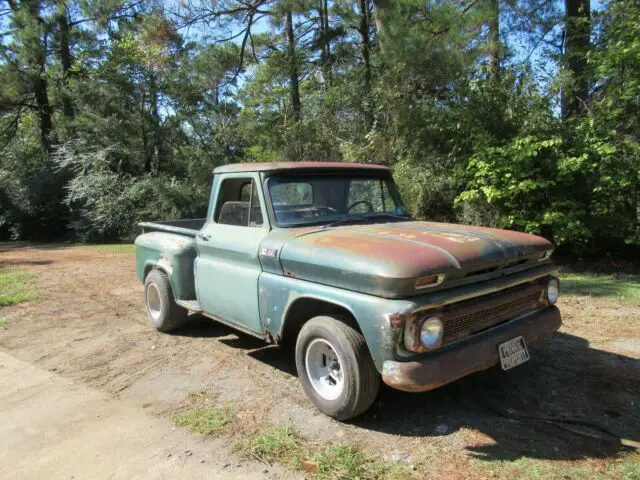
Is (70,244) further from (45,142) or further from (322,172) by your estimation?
(322,172)

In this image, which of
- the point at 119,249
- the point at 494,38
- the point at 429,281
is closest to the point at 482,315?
the point at 429,281

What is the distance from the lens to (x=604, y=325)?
17.9ft

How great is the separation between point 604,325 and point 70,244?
17.7m

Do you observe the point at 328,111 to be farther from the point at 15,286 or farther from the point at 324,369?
the point at 324,369

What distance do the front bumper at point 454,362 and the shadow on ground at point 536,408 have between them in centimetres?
47

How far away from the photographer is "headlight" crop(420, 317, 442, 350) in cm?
303

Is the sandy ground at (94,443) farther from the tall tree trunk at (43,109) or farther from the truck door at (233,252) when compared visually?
the tall tree trunk at (43,109)

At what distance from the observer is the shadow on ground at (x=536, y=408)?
122 inches

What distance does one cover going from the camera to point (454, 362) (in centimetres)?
310

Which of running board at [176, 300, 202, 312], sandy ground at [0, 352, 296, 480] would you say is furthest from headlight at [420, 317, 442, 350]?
running board at [176, 300, 202, 312]

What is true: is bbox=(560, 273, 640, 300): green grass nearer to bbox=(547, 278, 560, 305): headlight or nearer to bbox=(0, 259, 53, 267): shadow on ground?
bbox=(547, 278, 560, 305): headlight

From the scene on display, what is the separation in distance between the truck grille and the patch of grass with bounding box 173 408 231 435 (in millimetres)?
1690

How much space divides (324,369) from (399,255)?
1.13m

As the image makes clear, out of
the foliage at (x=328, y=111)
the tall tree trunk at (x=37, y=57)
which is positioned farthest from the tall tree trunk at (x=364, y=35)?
the tall tree trunk at (x=37, y=57)
